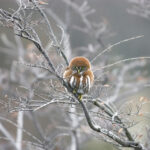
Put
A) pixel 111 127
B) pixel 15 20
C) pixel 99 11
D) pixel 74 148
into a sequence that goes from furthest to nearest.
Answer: pixel 99 11 → pixel 74 148 → pixel 111 127 → pixel 15 20

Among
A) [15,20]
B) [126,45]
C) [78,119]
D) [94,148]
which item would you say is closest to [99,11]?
[126,45]

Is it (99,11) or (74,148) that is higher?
(99,11)

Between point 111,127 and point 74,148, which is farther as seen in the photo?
point 74,148

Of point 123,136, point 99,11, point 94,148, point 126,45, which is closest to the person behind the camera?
point 123,136

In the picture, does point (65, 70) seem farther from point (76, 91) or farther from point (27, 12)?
point (27, 12)

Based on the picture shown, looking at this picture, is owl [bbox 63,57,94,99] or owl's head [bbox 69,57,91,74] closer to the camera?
owl [bbox 63,57,94,99]

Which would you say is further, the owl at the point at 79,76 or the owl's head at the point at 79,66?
the owl's head at the point at 79,66

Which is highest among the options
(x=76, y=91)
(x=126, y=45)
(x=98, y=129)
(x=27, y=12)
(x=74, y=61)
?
(x=126, y=45)
